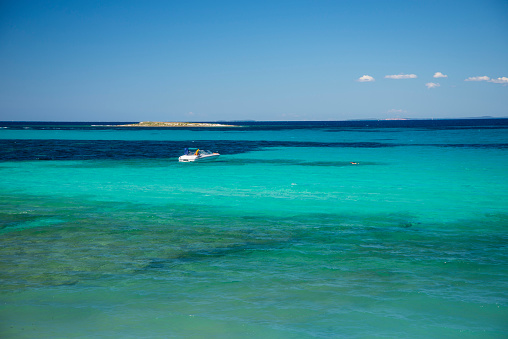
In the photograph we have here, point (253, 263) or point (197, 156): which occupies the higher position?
point (197, 156)

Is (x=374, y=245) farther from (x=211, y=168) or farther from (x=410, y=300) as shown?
(x=211, y=168)

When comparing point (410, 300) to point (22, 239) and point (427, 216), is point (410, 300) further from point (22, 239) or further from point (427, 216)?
point (22, 239)

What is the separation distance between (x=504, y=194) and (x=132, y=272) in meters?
22.7

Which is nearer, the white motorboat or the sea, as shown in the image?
the sea

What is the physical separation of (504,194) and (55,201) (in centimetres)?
2482

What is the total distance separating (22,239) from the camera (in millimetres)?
15953

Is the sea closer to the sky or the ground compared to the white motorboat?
closer to the ground

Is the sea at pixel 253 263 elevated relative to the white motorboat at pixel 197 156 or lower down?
lower down

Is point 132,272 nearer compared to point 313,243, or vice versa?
point 132,272

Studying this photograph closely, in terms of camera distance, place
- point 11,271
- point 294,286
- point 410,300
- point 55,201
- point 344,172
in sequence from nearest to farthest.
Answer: point 410,300 → point 294,286 → point 11,271 → point 55,201 → point 344,172

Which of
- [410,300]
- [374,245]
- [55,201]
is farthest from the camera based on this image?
[55,201]

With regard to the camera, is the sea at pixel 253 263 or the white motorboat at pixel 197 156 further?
the white motorboat at pixel 197 156

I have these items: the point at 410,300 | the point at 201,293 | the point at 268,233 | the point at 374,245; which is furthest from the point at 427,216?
the point at 201,293

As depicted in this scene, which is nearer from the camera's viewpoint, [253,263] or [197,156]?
[253,263]
